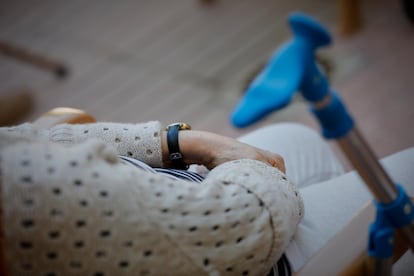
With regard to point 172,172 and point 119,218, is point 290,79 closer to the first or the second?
point 119,218

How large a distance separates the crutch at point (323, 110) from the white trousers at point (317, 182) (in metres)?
0.10

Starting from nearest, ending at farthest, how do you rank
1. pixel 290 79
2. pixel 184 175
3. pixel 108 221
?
pixel 290 79
pixel 108 221
pixel 184 175

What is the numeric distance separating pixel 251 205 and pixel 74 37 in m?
2.27

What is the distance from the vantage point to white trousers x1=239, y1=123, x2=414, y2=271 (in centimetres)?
96

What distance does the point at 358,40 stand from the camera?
86.3 inches

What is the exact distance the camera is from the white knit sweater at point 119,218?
2.24 feet

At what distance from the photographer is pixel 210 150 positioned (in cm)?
103

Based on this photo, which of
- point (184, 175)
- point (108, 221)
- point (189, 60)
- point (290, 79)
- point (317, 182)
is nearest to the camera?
point (290, 79)

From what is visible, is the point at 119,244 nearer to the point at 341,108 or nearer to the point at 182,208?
the point at 182,208

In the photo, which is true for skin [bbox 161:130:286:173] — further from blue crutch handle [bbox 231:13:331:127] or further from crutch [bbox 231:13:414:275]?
blue crutch handle [bbox 231:13:331:127]

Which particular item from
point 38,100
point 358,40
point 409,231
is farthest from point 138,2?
point 409,231

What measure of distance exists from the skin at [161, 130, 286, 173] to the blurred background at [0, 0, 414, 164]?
0.87 m

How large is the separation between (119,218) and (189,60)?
1.79 meters

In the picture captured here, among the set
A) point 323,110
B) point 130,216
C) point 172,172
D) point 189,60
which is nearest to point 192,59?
point 189,60
